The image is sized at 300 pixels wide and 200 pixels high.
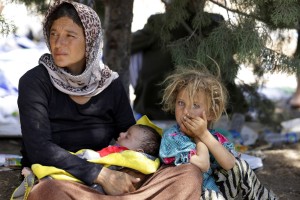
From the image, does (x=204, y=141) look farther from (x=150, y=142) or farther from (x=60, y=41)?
(x=60, y=41)

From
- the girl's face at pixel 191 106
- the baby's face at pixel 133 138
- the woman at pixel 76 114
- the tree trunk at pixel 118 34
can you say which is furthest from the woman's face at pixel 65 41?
the tree trunk at pixel 118 34

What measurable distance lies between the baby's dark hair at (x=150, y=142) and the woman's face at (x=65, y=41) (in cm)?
50

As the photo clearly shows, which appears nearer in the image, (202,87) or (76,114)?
(202,87)

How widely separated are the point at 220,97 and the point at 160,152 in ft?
1.38

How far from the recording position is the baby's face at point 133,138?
2.74 m

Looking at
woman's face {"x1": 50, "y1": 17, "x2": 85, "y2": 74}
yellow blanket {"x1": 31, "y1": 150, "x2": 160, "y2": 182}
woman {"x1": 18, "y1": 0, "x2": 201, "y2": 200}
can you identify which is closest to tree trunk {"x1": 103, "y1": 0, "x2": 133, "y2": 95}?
woman {"x1": 18, "y1": 0, "x2": 201, "y2": 200}

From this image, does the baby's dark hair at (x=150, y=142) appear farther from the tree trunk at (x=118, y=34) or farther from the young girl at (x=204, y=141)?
the tree trunk at (x=118, y=34)

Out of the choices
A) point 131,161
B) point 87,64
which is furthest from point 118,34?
point 131,161

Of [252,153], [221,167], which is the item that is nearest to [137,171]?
[221,167]

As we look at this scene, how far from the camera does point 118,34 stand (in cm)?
386

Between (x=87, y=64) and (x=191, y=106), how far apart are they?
0.58 metres

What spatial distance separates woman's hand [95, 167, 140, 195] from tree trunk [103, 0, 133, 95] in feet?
4.97

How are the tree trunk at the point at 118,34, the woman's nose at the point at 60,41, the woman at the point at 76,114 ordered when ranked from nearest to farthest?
the woman at the point at 76,114
the woman's nose at the point at 60,41
the tree trunk at the point at 118,34

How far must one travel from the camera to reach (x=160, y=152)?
8.67ft
